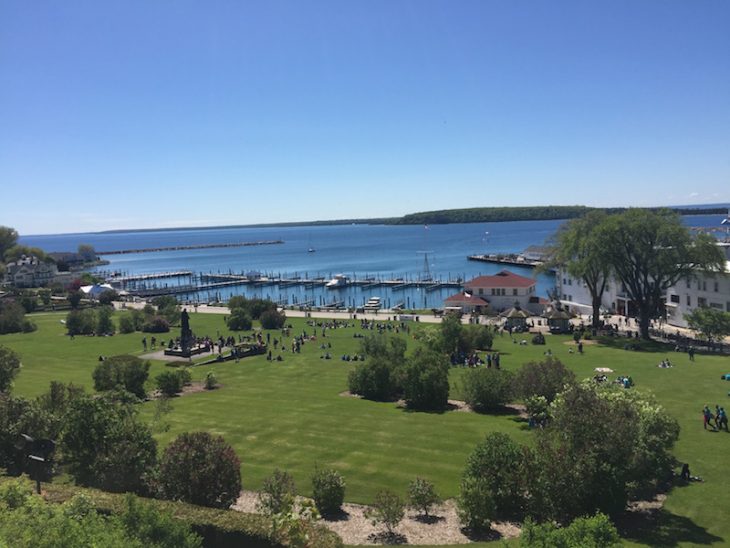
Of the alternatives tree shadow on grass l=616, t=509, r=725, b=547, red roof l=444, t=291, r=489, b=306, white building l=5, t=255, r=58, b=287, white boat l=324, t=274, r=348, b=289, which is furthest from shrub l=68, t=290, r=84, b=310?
tree shadow on grass l=616, t=509, r=725, b=547

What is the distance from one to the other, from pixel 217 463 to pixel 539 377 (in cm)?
1766

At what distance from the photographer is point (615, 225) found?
54.5 meters

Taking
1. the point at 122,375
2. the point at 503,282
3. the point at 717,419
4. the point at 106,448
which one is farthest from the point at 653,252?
the point at 106,448

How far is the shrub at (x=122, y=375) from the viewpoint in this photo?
35.5m

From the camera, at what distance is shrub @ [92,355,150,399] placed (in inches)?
1396

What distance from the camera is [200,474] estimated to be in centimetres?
1855

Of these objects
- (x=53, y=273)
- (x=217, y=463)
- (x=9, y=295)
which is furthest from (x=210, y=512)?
(x=53, y=273)

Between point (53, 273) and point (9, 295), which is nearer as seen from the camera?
point (9, 295)

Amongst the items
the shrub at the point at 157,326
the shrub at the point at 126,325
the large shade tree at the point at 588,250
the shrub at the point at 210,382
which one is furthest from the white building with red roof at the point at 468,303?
the shrub at the point at 210,382

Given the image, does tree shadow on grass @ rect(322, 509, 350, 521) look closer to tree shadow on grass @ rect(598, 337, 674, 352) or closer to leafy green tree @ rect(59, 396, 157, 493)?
leafy green tree @ rect(59, 396, 157, 493)

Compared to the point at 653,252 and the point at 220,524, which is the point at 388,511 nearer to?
the point at 220,524

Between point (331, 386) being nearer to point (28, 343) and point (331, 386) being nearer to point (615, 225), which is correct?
point (615, 225)

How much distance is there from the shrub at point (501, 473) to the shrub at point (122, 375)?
24.0m

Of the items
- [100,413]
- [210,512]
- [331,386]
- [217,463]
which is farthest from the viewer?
[331,386]
